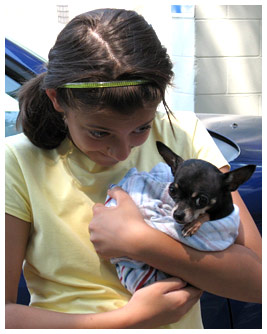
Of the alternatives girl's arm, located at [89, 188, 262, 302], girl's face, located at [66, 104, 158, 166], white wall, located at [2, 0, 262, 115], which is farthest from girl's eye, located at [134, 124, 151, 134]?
white wall, located at [2, 0, 262, 115]

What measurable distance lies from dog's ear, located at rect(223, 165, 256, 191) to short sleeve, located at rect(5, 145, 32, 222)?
655 millimetres

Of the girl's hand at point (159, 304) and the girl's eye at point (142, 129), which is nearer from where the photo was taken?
the girl's hand at point (159, 304)

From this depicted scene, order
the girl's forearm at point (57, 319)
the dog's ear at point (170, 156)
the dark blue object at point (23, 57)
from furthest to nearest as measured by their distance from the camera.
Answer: the dark blue object at point (23, 57)
the dog's ear at point (170, 156)
the girl's forearm at point (57, 319)

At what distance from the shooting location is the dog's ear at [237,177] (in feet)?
5.41

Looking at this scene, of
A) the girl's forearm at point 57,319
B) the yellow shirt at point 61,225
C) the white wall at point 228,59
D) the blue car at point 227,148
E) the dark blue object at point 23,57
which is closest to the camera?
the girl's forearm at point 57,319

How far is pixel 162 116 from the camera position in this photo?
1979mm

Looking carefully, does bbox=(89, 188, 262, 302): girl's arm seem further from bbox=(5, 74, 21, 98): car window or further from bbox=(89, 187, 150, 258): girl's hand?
bbox=(5, 74, 21, 98): car window

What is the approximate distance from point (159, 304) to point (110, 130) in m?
0.56

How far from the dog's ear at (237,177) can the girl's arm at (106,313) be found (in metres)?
0.35

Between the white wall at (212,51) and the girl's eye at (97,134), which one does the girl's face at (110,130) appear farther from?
the white wall at (212,51)

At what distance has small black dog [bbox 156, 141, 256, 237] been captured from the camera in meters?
1.61

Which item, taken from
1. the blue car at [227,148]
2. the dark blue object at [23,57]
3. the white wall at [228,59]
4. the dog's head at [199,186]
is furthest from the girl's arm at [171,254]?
the white wall at [228,59]

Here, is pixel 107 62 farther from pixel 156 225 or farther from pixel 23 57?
pixel 23 57
